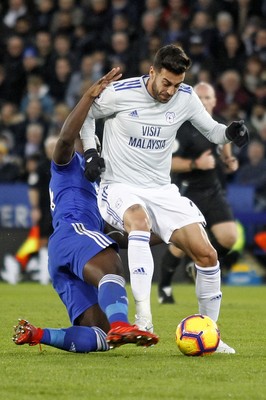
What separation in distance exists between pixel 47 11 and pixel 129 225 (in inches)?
503

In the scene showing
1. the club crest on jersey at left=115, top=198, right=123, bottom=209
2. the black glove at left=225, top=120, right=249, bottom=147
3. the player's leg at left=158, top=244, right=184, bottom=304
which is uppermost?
the black glove at left=225, top=120, right=249, bottom=147

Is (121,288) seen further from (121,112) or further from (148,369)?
(121,112)

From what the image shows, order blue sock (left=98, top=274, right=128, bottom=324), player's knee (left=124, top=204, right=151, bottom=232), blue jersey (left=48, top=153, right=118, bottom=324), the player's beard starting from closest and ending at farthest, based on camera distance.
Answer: blue sock (left=98, top=274, right=128, bottom=324), blue jersey (left=48, top=153, right=118, bottom=324), player's knee (left=124, top=204, right=151, bottom=232), the player's beard

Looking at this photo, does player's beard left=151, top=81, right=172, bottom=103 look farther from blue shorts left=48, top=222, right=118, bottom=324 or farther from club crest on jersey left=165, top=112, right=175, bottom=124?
blue shorts left=48, top=222, right=118, bottom=324

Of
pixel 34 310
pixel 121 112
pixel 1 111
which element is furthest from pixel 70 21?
pixel 121 112

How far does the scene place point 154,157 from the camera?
7.37 m

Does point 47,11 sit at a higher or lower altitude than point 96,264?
higher

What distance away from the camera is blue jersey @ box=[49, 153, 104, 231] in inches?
274

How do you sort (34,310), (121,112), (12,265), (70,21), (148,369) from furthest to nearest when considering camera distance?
(70,21), (12,265), (34,310), (121,112), (148,369)

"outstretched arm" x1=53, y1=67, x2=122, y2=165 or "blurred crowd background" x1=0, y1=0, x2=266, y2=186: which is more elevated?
"blurred crowd background" x1=0, y1=0, x2=266, y2=186

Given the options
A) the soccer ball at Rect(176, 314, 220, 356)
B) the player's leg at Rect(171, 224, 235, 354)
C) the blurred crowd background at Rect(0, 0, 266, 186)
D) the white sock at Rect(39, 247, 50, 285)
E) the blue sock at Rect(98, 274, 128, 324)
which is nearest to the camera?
the blue sock at Rect(98, 274, 128, 324)

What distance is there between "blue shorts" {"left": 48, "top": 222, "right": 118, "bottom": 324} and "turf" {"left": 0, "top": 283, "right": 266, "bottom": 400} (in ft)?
1.11

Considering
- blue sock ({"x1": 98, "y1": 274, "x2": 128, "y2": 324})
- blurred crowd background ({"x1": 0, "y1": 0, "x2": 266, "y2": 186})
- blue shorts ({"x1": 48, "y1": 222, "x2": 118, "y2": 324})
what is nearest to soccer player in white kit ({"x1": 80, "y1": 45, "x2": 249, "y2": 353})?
blue shorts ({"x1": 48, "y1": 222, "x2": 118, "y2": 324})

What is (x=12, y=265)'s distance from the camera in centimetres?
1473
